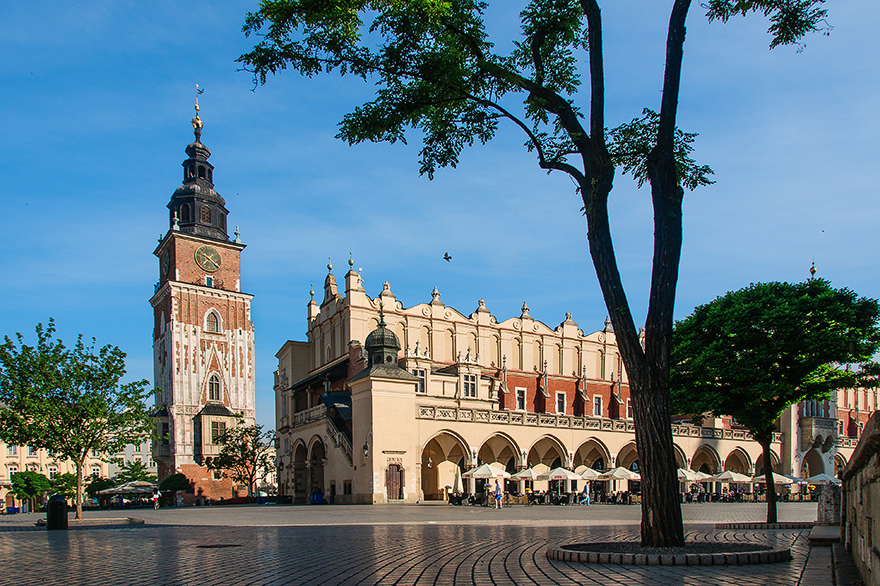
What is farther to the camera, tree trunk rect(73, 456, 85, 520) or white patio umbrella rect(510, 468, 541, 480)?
white patio umbrella rect(510, 468, 541, 480)

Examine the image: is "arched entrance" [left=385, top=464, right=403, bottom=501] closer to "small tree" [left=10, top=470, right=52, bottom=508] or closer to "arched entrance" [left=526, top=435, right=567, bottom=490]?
"arched entrance" [left=526, top=435, right=567, bottom=490]

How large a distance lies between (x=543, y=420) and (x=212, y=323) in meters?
39.3

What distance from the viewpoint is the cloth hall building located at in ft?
115

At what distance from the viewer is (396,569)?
8.51 metres

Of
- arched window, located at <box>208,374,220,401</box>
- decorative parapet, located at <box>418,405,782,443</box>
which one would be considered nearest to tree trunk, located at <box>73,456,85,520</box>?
decorative parapet, located at <box>418,405,782,443</box>

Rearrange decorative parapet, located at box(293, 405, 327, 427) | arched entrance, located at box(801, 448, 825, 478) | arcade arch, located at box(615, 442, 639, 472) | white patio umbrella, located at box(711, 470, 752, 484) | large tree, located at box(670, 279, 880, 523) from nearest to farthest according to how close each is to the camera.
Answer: large tree, located at box(670, 279, 880, 523), decorative parapet, located at box(293, 405, 327, 427), white patio umbrella, located at box(711, 470, 752, 484), arcade arch, located at box(615, 442, 639, 472), arched entrance, located at box(801, 448, 825, 478)

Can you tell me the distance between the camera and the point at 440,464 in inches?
1612

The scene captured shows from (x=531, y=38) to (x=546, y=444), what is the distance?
3581 centimetres

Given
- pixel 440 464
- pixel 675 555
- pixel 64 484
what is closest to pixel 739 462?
pixel 440 464

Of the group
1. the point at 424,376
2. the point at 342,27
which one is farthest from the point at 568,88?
the point at 424,376

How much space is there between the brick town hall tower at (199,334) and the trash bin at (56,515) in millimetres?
43838

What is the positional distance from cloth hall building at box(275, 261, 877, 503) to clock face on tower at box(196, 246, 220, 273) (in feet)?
61.0

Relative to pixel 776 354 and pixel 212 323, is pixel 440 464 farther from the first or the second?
pixel 212 323

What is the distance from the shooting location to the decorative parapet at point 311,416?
39412 millimetres
